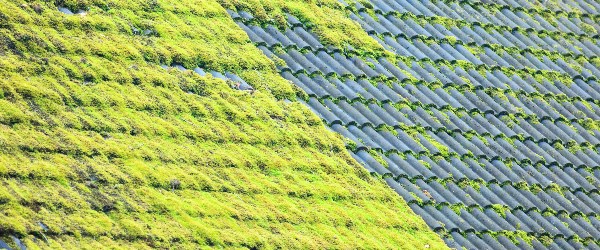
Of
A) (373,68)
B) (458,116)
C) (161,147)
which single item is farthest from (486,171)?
(161,147)

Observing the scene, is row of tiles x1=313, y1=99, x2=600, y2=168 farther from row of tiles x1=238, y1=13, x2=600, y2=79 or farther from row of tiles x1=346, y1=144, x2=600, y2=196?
row of tiles x1=238, y1=13, x2=600, y2=79

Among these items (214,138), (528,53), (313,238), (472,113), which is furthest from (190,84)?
(528,53)

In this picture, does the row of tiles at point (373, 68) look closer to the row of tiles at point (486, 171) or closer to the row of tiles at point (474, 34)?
the row of tiles at point (474, 34)

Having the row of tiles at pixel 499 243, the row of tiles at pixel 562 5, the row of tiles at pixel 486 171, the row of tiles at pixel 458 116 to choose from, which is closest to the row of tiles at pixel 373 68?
the row of tiles at pixel 458 116

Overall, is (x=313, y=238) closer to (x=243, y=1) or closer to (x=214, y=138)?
(x=214, y=138)

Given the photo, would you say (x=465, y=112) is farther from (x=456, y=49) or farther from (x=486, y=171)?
(x=456, y=49)

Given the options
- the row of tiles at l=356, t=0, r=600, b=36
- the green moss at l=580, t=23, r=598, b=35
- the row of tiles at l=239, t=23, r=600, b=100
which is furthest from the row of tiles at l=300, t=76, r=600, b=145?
the green moss at l=580, t=23, r=598, b=35
